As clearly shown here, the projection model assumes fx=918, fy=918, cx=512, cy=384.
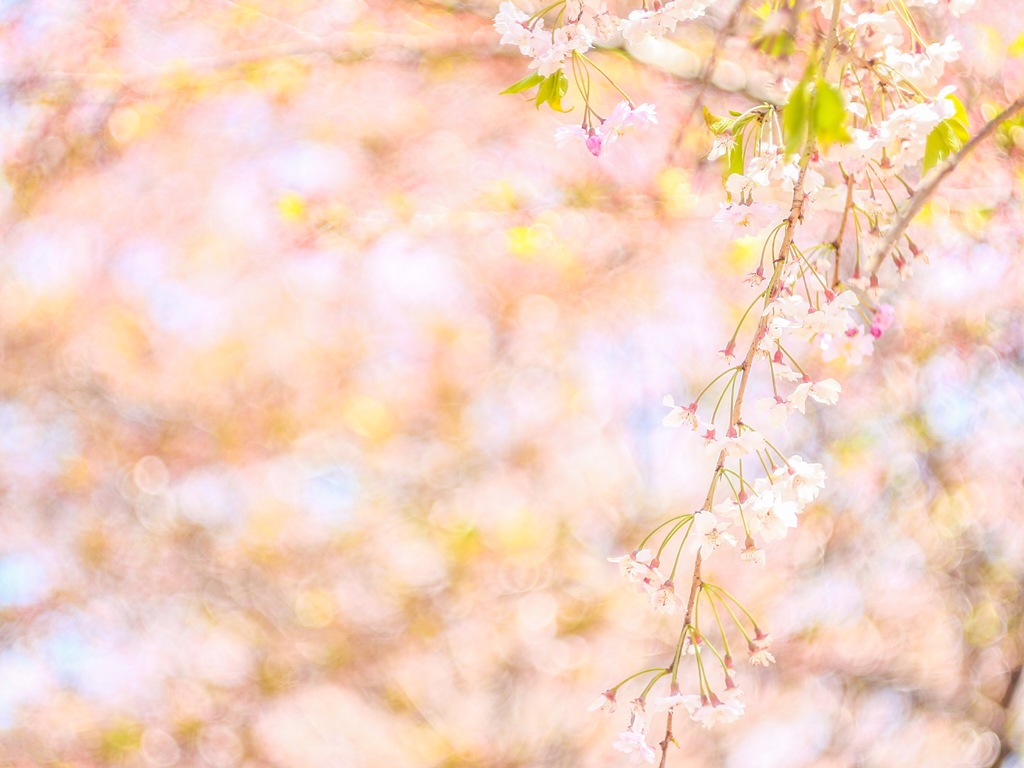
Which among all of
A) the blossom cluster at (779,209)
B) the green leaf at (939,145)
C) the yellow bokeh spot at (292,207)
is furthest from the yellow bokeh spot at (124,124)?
the green leaf at (939,145)

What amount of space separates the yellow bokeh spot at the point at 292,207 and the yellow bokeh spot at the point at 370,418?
0.53 meters

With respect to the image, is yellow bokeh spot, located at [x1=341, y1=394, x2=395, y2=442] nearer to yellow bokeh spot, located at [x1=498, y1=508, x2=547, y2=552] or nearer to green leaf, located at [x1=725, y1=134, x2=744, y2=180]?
yellow bokeh spot, located at [x1=498, y1=508, x2=547, y2=552]

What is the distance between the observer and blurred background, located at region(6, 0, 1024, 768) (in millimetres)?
2012

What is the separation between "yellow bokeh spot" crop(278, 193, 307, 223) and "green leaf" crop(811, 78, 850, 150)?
1.83m

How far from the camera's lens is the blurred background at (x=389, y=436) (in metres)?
2.01

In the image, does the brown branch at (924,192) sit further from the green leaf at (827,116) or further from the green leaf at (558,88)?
the green leaf at (558,88)

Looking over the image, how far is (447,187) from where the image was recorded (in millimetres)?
2297

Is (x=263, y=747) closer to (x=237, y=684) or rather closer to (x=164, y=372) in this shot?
(x=237, y=684)

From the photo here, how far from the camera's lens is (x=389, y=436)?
248 centimetres

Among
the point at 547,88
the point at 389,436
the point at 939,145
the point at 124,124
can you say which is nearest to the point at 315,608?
the point at 389,436

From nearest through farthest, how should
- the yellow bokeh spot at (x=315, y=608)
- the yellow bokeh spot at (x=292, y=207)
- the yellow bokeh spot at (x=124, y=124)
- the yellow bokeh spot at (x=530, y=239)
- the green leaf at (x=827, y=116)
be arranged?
1. the green leaf at (x=827, y=116)
2. the yellow bokeh spot at (x=530, y=239)
3. the yellow bokeh spot at (x=292, y=207)
4. the yellow bokeh spot at (x=124, y=124)
5. the yellow bokeh spot at (x=315, y=608)

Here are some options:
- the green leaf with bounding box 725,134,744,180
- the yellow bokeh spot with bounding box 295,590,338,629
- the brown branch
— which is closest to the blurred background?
the yellow bokeh spot with bounding box 295,590,338,629

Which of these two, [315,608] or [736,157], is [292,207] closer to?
[315,608]

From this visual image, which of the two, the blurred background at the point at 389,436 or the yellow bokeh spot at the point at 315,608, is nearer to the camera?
the blurred background at the point at 389,436
